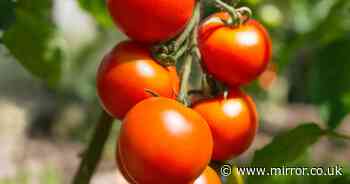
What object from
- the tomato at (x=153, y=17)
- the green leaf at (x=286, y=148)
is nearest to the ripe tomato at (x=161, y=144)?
the tomato at (x=153, y=17)

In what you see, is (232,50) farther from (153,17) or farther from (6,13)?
(6,13)

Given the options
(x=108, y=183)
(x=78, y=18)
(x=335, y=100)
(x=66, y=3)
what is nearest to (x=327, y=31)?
(x=335, y=100)

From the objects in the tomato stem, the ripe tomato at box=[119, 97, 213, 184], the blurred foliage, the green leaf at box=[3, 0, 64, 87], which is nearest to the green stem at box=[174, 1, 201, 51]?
the tomato stem

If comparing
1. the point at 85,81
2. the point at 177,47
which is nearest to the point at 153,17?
the point at 177,47

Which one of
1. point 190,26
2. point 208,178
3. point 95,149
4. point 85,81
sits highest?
point 190,26

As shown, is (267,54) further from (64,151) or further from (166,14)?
(64,151)

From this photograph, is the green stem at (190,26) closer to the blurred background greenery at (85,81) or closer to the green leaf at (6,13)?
Answer: the blurred background greenery at (85,81)

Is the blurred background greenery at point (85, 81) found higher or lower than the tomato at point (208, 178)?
lower

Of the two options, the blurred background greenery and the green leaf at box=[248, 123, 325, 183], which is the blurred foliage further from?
the green leaf at box=[248, 123, 325, 183]
